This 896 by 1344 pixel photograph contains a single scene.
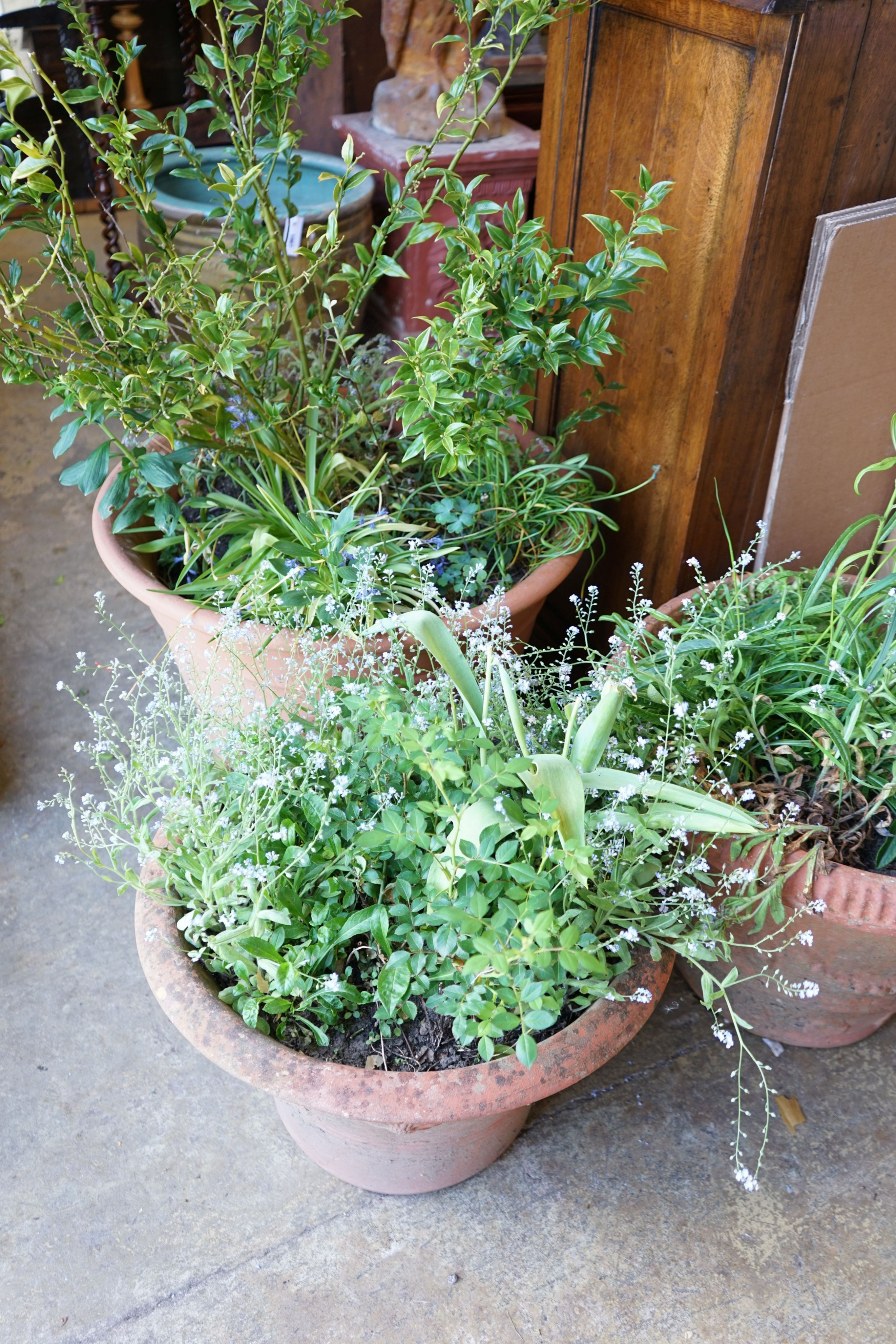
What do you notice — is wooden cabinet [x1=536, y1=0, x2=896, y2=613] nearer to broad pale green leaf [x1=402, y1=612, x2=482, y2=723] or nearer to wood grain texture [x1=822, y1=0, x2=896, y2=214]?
wood grain texture [x1=822, y1=0, x2=896, y2=214]

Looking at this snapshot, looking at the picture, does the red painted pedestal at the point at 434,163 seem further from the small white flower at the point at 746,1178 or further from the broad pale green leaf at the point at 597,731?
the small white flower at the point at 746,1178

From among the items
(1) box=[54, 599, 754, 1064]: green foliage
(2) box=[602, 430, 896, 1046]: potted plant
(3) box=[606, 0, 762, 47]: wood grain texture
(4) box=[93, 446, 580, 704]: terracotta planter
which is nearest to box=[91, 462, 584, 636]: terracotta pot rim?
(4) box=[93, 446, 580, 704]: terracotta planter

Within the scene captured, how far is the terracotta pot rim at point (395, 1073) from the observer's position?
1184mm

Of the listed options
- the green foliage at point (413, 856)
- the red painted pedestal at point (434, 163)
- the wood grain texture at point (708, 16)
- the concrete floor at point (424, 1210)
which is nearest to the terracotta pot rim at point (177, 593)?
the green foliage at point (413, 856)

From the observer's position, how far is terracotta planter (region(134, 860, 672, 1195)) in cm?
118

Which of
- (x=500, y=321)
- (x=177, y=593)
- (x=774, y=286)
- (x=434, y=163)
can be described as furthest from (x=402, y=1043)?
(x=434, y=163)

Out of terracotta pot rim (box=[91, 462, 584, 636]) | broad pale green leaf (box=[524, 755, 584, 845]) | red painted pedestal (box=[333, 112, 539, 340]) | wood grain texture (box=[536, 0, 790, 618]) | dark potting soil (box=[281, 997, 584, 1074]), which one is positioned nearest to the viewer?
broad pale green leaf (box=[524, 755, 584, 845])

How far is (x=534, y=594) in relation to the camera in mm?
1759

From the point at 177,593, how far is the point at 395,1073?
94cm

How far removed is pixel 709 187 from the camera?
1.66 metres

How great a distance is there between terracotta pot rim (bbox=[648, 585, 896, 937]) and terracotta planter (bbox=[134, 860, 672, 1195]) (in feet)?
0.67

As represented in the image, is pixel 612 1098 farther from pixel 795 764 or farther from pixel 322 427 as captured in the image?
pixel 322 427

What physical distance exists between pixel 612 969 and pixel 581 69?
1.55 m

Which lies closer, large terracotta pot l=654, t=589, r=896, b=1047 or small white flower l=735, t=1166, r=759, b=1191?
small white flower l=735, t=1166, r=759, b=1191
